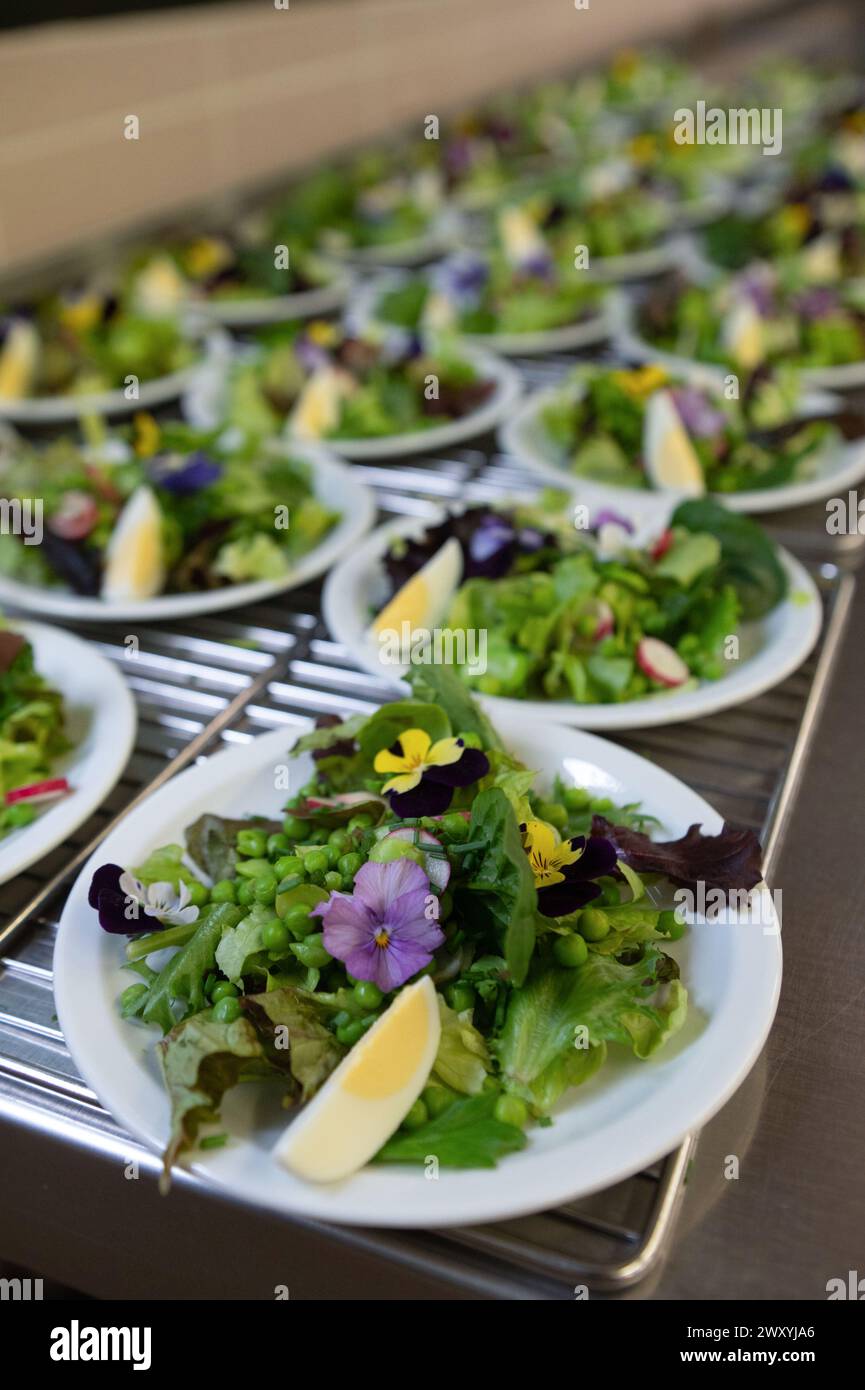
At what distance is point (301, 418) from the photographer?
212 centimetres

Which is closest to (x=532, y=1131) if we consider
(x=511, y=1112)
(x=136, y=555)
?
(x=511, y=1112)

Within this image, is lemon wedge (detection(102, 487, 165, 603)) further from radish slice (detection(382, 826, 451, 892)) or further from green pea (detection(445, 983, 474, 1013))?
green pea (detection(445, 983, 474, 1013))

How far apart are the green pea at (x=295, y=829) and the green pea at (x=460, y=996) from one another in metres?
0.23

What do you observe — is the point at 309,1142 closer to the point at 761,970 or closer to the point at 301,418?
the point at 761,970

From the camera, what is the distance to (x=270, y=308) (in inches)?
109

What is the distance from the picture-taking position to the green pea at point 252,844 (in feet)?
3.59

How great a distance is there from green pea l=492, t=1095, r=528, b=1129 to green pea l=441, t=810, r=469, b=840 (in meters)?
0.22

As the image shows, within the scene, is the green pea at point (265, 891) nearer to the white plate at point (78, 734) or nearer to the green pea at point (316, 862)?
the green pea at point (316, 862)

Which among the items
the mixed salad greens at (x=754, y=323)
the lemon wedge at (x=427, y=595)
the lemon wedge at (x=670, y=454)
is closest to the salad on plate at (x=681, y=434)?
the lemon wedge at (x=670, y=454)

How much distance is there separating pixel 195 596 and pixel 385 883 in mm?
793

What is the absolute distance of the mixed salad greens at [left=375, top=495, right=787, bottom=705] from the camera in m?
1.41

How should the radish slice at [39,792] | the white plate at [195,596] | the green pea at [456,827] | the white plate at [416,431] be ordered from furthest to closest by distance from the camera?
the white plate at [416,431]
the white plate at [195,596]
the radish slice at [39,792]
the green pea at [456,827]

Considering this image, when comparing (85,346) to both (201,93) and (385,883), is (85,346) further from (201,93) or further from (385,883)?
(385,883)
